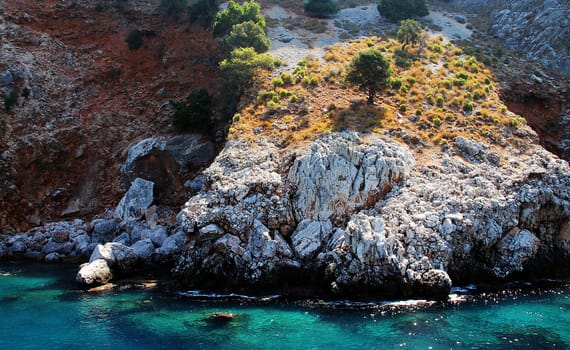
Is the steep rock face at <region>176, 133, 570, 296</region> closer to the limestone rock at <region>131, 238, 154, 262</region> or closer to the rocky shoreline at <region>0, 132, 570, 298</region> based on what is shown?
the rocky shoreline at <region>0, 132, 570, 298</region>

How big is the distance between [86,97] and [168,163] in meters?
16.1

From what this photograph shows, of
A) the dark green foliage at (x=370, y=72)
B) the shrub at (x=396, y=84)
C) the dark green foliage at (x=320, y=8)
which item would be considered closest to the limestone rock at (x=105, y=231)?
the dark green foliage at (x=370, y=72)

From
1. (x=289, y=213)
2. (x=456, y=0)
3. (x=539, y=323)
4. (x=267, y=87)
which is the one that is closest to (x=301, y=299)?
(x=289, y=213)

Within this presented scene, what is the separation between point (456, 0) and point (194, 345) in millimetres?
74492

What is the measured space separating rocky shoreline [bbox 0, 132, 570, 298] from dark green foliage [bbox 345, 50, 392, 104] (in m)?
7.45

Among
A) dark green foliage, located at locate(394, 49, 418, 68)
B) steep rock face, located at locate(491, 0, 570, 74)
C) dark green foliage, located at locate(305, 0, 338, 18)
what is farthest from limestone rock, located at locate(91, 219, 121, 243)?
steep rock face, located at locate(491, 0, 570, 74)

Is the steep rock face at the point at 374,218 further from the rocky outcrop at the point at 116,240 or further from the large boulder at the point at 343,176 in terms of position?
the rocky outcrop at the point at 116,240

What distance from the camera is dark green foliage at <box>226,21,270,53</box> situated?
53.9m

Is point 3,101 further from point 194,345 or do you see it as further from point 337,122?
point 194,345

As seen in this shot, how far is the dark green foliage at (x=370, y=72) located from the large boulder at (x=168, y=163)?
48.4 feet

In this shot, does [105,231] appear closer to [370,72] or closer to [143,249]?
[143,249]

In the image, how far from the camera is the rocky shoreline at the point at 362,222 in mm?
32125

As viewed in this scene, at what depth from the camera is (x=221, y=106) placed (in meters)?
51.0

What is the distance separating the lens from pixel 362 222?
33.3 m
